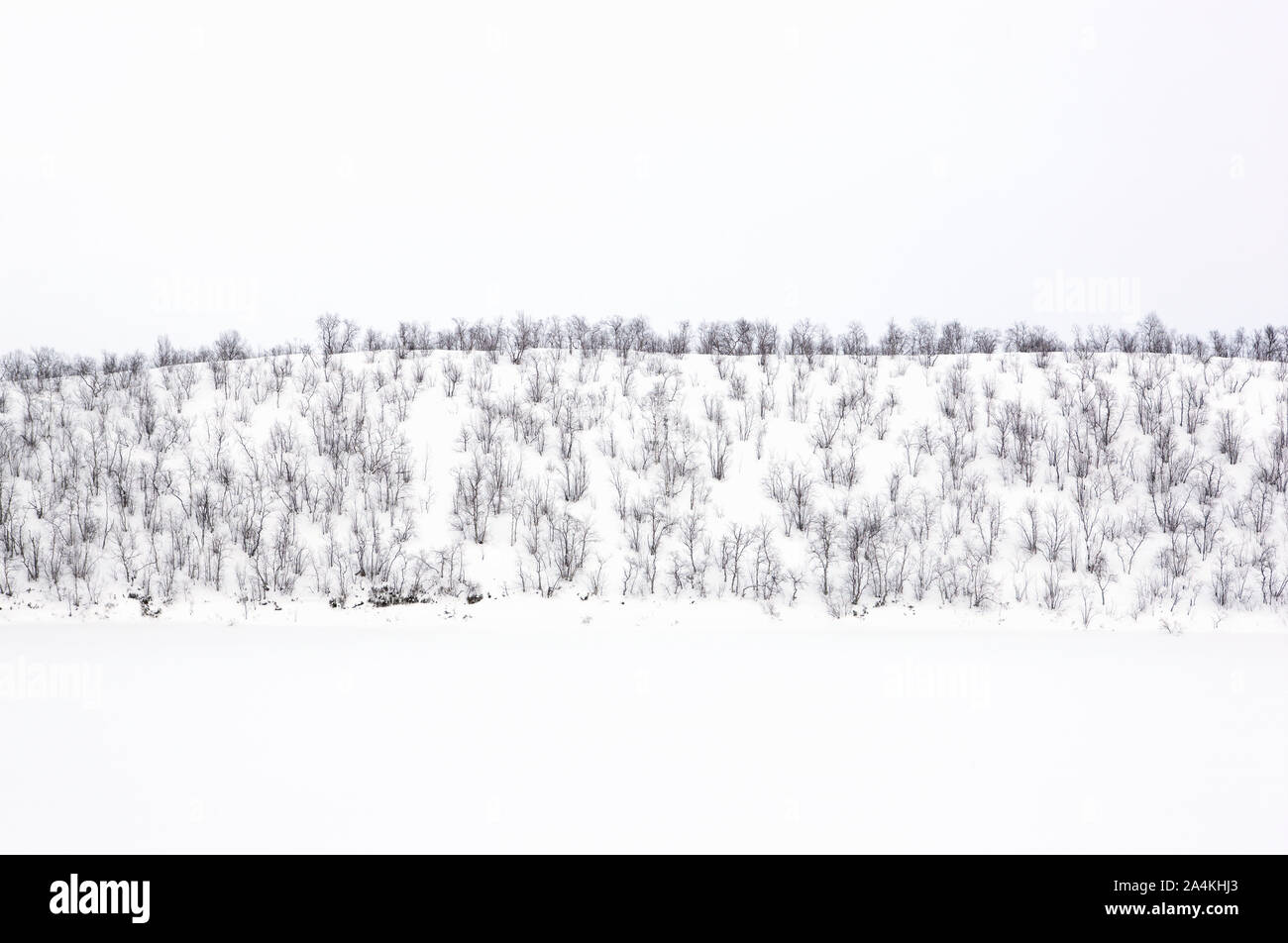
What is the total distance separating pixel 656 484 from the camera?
46.3 ft

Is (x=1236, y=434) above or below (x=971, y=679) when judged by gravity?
above

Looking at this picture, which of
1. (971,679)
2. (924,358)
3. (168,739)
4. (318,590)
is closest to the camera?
(168,739)

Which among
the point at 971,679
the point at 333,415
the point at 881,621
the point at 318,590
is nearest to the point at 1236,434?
the point at 881,621

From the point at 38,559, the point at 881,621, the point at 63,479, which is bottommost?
the point at 881,621

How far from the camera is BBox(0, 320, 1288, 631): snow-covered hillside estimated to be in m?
11.5

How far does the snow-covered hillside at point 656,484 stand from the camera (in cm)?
1153

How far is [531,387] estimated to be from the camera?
55.8ft

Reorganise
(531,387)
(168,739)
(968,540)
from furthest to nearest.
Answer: (531,387) < (968,540) < (168,739)

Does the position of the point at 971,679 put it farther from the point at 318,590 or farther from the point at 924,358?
the point at 924,358

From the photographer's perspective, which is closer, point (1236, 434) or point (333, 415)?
point (1236, 434)

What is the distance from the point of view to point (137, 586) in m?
11.5

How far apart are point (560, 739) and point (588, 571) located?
20.4ft

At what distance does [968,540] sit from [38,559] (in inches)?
674

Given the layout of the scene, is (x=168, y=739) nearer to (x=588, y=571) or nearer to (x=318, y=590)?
(x=318, y=590)
